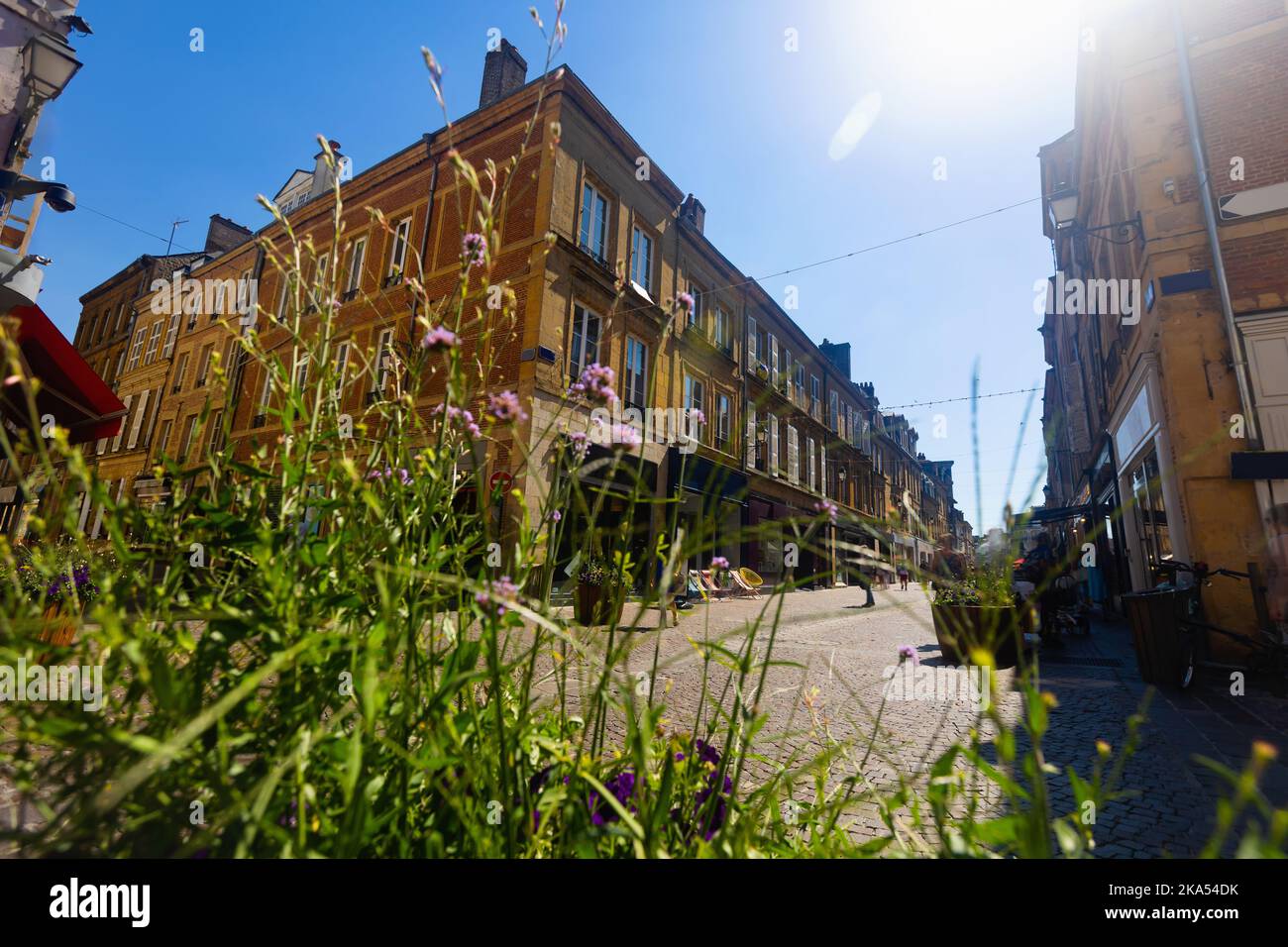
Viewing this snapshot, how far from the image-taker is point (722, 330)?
18.0 meters

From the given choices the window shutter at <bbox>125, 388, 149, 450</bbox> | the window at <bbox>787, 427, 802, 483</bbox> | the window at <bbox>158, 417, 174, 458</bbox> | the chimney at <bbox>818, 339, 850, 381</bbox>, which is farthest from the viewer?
the chimney at <bbox>818, 339, 850, 381</bbox>

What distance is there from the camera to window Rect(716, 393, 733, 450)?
53.9 ft

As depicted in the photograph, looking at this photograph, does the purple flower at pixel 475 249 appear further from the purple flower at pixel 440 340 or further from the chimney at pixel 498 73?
the chimney at pixel 498 73

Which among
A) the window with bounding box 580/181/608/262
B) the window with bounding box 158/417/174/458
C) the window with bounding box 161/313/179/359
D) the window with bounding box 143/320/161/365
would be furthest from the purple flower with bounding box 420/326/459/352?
the window with bounding box 143/320/161/365

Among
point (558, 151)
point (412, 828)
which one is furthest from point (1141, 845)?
point (558, 151)

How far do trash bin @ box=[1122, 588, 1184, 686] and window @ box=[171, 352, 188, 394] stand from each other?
26.3 meters

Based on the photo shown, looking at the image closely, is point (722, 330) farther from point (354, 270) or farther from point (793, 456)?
point (354, 270)

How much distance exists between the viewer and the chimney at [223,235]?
877 inches

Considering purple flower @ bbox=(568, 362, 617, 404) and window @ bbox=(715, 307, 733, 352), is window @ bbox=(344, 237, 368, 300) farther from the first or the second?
purple flower @ bbox=(568, 362, 617, 404)

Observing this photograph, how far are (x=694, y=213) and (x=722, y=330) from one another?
149 inches

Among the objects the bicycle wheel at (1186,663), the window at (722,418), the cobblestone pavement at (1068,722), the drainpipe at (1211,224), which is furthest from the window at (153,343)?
the drainpipe at (1211,224)

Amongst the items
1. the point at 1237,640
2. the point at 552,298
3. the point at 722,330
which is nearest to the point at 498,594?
the point at 1237,640

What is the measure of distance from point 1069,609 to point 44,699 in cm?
1189
